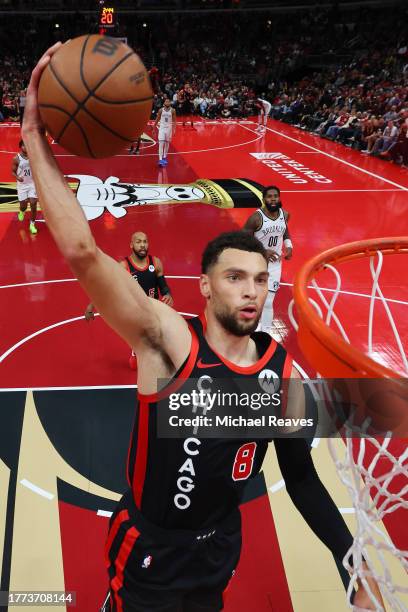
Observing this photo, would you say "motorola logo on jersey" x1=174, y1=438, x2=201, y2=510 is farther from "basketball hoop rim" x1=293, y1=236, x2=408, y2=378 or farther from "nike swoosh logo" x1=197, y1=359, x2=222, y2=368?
"basketball hoop rim" x1=293, y1=236, x2=408, y2=378

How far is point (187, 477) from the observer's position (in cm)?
184

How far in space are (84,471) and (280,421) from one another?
2484 mm

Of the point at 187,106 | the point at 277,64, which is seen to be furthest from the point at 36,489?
the point at 277,64

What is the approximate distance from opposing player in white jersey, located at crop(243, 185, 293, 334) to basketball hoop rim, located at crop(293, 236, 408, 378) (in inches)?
94.9

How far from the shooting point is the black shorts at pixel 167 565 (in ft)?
6.30

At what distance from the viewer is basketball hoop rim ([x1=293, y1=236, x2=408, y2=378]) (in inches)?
70.3

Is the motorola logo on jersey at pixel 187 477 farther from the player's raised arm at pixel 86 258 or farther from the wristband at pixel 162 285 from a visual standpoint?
the wristband at pixel 162 285

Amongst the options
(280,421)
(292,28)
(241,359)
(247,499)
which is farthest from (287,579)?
(292,28)

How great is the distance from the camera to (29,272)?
7.32 m

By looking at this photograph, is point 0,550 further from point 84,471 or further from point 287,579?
point 287,579

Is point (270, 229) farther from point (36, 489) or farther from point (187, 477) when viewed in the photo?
point (187, 477)

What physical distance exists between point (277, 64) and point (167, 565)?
1326 inches

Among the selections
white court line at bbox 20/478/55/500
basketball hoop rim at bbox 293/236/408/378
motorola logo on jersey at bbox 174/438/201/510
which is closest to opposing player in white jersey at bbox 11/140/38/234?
white court line at bbox 20/478/55/500

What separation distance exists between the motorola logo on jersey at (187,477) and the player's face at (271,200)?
3.92 m
